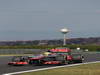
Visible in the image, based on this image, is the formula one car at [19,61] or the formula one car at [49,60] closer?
the formula one car at [19,61]

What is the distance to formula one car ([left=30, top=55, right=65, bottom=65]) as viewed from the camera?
73.5 ft

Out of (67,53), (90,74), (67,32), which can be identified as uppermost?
(67,32)

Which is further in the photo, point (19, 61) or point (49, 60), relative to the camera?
point (49, 60)

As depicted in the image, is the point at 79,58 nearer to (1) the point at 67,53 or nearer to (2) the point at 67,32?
(1) the point at 67,53

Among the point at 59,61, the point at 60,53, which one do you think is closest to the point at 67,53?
the point at 60,53

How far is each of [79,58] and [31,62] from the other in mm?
4087

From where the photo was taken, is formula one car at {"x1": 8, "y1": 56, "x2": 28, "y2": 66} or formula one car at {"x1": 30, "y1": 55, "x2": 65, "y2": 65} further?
formula one car at {"x1": 30, "y1": 55, "x2": 65, "y2": 65}

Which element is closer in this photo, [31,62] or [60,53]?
[31,62]

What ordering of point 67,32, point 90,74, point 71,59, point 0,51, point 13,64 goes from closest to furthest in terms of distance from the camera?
point 90,74, point 13,64, point 71,59, point 0,51, point 67,32

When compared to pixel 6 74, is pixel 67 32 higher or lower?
higher

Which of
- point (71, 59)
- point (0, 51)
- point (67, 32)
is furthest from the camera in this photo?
point (67, 32)

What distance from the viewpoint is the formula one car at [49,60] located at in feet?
73.5

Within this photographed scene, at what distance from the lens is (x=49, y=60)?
74.7 feet

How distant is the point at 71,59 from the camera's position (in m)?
24.0
